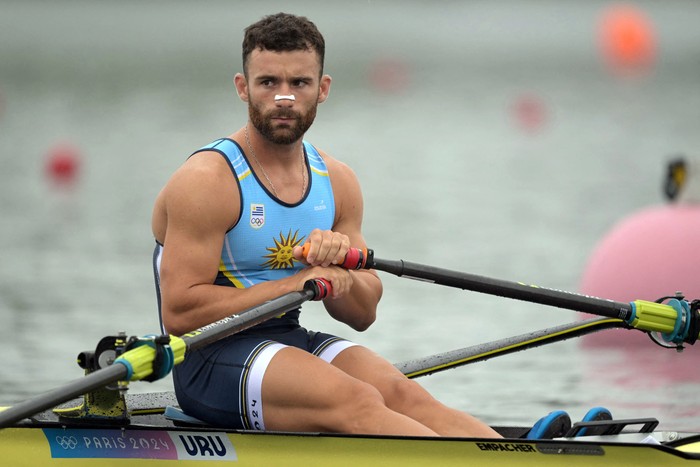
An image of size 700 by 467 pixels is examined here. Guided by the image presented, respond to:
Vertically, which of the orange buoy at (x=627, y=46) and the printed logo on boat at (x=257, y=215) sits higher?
the orange buoy at (x=627, y=46)

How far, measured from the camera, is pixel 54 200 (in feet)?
64.2

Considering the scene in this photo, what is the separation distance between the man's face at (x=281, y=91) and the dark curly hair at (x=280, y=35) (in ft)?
0.08

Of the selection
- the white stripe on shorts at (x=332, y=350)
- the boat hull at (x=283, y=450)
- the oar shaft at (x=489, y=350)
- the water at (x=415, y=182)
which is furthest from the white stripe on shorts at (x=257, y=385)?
the water at (x=415, y=182)

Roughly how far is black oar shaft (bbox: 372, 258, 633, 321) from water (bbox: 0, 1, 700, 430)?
2.30m

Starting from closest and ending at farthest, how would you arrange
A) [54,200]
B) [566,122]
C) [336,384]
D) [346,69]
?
[336,384], [54,200], [566,122], [346,69]

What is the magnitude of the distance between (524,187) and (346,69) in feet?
82.8

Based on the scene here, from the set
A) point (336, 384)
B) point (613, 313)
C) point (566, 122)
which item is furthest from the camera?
point (566, 122)

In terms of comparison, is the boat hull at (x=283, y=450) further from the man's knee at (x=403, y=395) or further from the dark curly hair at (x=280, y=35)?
the dark curly hair at (x=280, y=35)

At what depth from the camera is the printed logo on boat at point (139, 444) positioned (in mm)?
5711

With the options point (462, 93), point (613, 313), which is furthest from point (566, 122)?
point (613, 313)

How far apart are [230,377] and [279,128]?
104 centimetres

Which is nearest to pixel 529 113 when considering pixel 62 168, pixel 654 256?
pixel 62 168

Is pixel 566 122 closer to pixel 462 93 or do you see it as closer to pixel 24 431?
pixel 462 93

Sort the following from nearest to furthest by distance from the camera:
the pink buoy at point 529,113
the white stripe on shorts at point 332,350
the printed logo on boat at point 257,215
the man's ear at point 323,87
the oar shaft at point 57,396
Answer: the oar shaft at point 57,396
the printed logo on boat at point 257,215
the white stripe on shorts at point 332,350
the man's ear at point 323,87
the pink buoy at point 529,113
